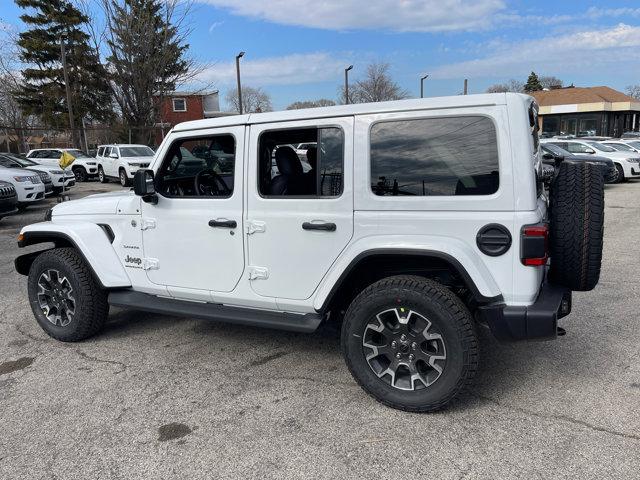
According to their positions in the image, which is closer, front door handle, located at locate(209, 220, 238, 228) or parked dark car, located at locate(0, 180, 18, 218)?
front door handle, located at locate(209, 220, 238, 228)

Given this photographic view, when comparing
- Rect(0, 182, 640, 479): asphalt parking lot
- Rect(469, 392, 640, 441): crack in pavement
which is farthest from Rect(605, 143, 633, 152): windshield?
Rect(469, 392, 640, 441): crack in pavement

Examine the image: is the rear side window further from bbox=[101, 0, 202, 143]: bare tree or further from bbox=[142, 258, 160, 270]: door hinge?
bbox=[101, 0, 202, 143]: bare tree

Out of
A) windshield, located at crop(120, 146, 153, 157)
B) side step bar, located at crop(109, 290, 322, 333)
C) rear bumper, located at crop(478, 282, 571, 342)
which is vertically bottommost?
side step bar, located at crop(109, 290, 322, 333)

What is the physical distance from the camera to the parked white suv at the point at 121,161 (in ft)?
64.1

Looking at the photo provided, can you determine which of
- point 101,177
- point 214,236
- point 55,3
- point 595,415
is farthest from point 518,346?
point 55,3

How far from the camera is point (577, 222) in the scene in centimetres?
298

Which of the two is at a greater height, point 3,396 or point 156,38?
point 156,38

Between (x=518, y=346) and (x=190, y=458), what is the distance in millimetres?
2722

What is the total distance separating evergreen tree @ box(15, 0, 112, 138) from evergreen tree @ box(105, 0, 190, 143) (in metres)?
5.83

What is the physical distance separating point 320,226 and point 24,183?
1174cm

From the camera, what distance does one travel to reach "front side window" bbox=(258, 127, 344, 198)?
3.26m

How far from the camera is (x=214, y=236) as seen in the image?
366 centimetres

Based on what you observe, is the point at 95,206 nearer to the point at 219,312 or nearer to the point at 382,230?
the point at 219,312

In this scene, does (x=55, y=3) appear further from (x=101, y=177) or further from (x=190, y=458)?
(x=190, y=458)
